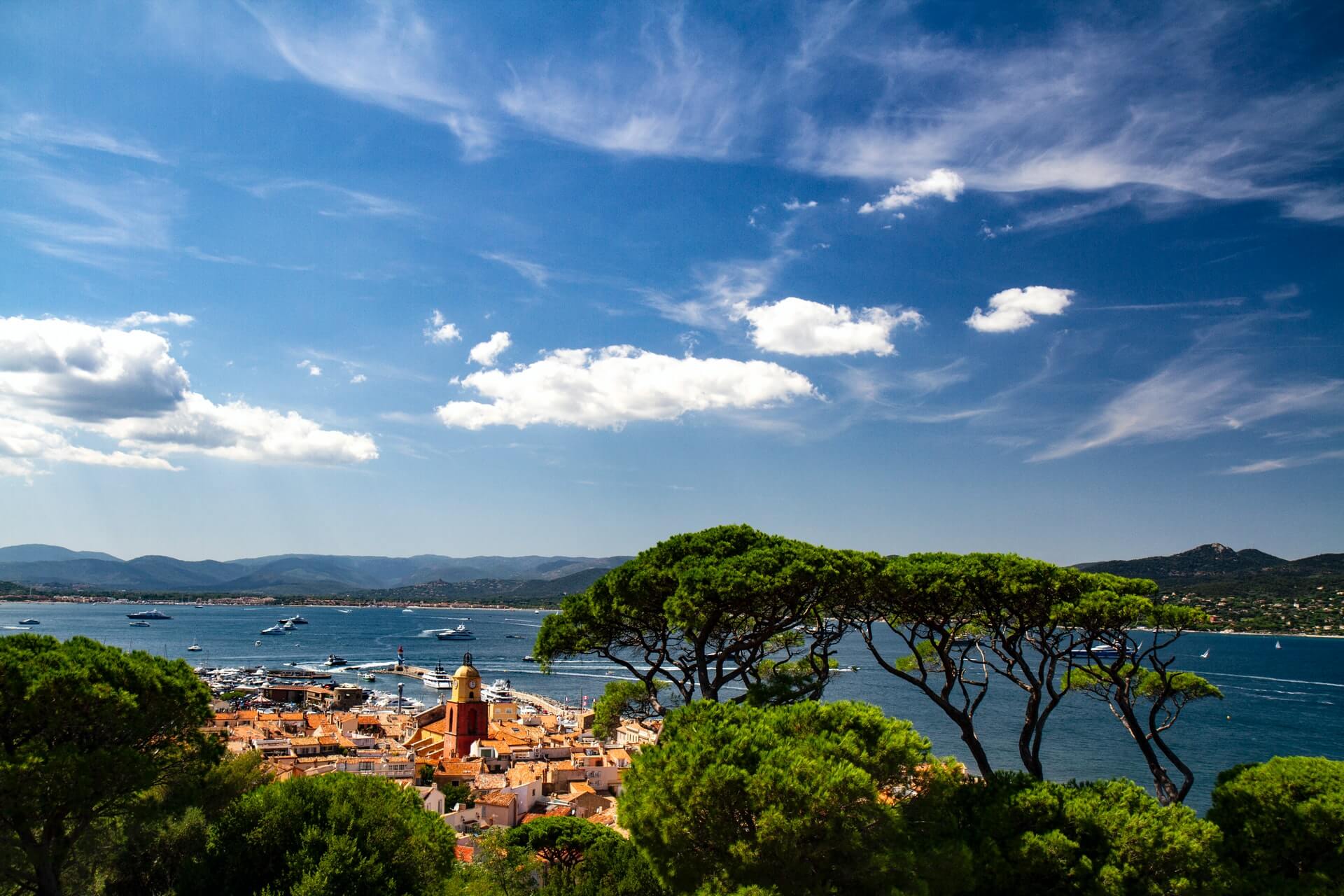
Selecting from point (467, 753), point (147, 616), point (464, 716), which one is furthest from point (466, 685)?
point (147, 616)

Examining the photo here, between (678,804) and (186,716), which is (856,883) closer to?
(678,804)

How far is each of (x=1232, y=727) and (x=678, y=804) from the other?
69.1 metres

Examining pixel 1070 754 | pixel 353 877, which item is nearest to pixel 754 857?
pixel 353 877

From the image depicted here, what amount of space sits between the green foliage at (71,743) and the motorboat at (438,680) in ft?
265

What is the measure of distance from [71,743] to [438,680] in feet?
292

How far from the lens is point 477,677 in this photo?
4388cm

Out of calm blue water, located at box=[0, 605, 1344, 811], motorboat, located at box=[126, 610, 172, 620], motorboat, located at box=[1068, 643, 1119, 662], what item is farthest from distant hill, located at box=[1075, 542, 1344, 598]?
motorboat, located at box=[126, 610, 172, 620]

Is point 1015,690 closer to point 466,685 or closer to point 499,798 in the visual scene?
point 466,685

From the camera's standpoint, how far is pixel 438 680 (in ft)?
313

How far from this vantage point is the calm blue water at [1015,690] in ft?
165

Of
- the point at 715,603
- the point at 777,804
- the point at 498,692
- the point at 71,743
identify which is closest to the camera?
the point at 777,804

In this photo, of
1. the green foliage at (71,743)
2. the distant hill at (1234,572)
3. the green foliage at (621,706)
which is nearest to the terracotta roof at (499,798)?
the green foliage at (621,706)

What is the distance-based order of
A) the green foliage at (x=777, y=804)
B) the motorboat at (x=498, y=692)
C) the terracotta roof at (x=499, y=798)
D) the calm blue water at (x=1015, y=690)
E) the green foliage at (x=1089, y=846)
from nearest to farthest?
the green foliage at (x=777, y=804) → the green foliage at (x=1089, y=846) → the terracotta roof at (x=499, y=798) → the calm blue water at (x=1015, y=690) → the motorboat at (x=498, y=692)

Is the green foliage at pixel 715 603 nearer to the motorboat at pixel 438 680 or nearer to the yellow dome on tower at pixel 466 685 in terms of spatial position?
the yellow dome on tower at pixel 466 685
